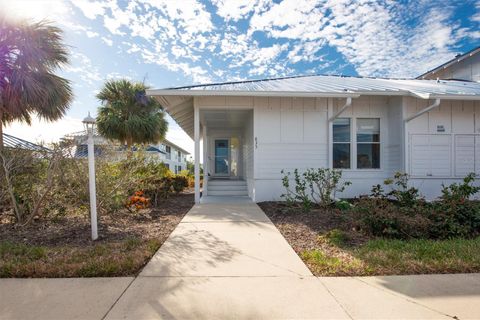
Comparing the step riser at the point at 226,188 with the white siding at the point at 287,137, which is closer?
the white siding at the point at 287,137

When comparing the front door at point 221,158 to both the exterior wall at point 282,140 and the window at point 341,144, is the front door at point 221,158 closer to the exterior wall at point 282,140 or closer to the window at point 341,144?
the exterior wall at point 282,140

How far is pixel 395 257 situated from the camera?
3.48 m

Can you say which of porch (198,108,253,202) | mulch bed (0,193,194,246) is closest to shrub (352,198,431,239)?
mulch bed (0,193,194,246)

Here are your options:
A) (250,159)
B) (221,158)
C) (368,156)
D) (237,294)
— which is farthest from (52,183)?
(221,158)

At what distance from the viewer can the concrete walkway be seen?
2.35 meters


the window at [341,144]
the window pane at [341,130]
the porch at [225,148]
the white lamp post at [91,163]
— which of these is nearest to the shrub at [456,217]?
Answer: the window at [341,144]

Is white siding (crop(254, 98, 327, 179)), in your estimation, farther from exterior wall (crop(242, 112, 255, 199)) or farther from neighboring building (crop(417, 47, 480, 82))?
neighboring building (crop(417, 47, 480, 82))

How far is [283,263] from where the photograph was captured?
11.5 feet

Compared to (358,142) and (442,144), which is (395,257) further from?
(442,144)

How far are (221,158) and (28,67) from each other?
9621 mm

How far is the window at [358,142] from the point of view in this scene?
8.88 m

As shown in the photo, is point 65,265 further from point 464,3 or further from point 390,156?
point 464,3

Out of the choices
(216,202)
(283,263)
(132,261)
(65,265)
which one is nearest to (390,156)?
(216,202)

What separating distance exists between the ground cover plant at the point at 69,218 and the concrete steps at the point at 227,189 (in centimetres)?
375
